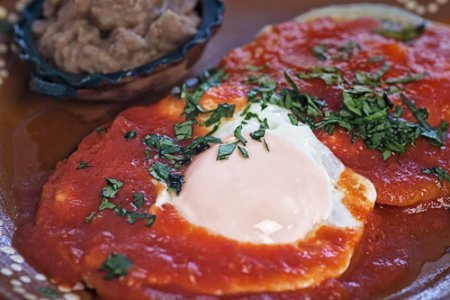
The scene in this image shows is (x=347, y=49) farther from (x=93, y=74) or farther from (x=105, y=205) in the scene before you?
(x=105, y=205)

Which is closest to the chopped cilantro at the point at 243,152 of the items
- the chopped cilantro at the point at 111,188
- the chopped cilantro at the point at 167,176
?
the chopped cilantro at the point at 167,176

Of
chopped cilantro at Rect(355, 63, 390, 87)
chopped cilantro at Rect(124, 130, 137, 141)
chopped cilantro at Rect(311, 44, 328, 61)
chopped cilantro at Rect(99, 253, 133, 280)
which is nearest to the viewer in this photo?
chopped cilantro at Rect(99, 253, 133, 280)

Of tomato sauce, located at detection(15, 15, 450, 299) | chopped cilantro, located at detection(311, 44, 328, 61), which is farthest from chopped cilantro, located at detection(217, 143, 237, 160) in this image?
chopped cilantro, located at detection(311, 44, 328, 61)

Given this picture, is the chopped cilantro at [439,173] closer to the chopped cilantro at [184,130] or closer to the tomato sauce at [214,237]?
the tomato sauce at [214,237]

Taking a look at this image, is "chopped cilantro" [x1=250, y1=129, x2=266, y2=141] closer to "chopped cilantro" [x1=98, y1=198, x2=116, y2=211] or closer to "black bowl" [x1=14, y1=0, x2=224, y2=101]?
"chopped cilantro" [x1=98, y1=198, x2=116, y2=211]

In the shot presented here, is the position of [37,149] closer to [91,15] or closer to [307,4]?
[91,15]

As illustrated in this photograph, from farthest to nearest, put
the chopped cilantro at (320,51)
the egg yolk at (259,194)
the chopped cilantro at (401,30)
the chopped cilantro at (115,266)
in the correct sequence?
the chopped cilantro at (401,30) → the chopped cilantro at (320,51) → the egg yolk at (259,194) → the chopped cilantro at (115,266)

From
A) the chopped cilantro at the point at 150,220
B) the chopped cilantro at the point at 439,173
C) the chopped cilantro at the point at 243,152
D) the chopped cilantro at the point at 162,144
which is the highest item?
the chopped cilantro at the point at 243,152
